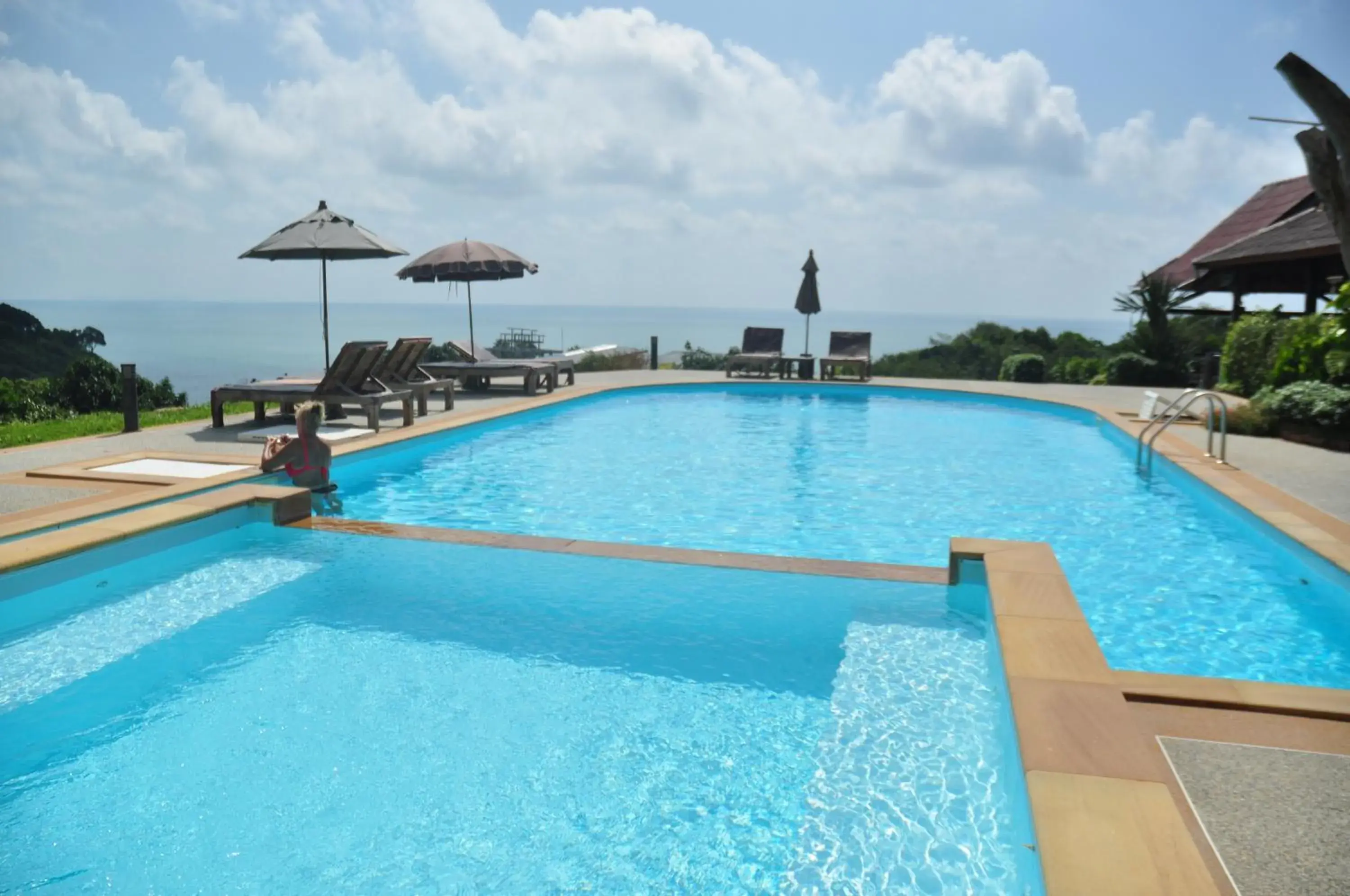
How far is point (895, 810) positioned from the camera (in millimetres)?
2986

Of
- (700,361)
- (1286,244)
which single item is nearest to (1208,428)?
(1286,244)

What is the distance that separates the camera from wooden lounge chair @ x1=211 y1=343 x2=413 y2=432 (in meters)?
9.43

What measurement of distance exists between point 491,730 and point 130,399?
7714 mm

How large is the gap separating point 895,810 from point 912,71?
18.6 m

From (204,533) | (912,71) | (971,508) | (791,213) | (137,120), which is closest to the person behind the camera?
(204,533)

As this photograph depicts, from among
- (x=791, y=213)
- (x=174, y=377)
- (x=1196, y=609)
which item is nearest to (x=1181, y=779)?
(x=1196, y=609)

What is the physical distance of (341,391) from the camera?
9508 millimetres

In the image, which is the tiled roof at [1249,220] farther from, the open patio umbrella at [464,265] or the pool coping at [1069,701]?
the pool coping at [1069,701]

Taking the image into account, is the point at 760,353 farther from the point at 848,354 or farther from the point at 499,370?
the point at 499,370

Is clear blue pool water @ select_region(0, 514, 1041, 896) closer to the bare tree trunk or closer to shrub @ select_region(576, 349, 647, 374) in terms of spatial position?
the bare tree trunk

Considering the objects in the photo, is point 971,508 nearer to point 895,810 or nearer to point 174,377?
point 895,810

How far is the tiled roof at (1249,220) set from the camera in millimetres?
17797

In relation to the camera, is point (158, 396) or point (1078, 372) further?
point (1078, 372)

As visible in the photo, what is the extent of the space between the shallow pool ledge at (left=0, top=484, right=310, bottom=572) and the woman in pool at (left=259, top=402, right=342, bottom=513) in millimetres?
126
